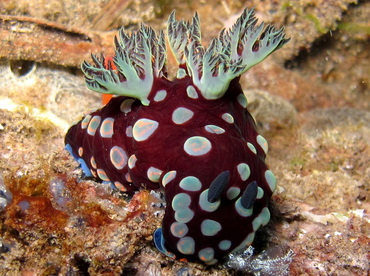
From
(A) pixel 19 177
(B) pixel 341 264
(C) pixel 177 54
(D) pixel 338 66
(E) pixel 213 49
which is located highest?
(E) pixel 213 49

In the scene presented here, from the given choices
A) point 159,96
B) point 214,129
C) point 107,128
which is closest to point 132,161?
point 107,128

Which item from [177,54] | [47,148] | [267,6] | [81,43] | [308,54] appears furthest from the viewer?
[308,54]

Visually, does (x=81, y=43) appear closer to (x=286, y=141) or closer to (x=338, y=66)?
(x=286, y=141)

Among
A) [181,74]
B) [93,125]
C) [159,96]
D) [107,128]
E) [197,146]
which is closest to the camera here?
[197,146]

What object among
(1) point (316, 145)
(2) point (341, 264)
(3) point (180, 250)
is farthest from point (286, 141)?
(3) point (180, 250)

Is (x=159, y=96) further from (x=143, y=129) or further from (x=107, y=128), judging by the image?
(x=107, y=128)

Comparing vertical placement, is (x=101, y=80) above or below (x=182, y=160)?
above

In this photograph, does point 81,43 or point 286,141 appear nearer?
point 81,43

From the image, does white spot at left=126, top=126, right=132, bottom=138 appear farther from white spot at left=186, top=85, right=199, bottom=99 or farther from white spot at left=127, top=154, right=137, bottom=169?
white spot at left=186, top=85, right=199, bottom=99

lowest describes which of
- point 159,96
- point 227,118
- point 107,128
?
point 107,128
